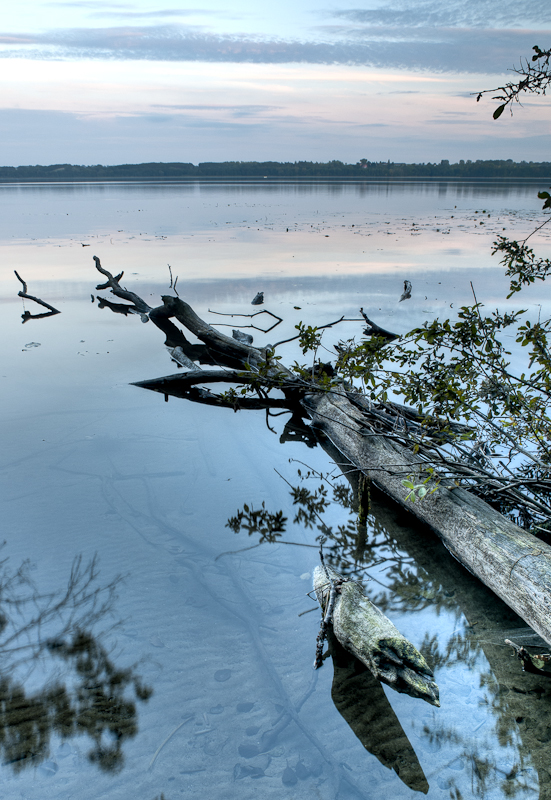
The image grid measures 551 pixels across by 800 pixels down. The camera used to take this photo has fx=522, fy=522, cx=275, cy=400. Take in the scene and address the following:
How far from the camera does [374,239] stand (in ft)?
75.6

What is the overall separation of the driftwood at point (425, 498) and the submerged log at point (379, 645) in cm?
93

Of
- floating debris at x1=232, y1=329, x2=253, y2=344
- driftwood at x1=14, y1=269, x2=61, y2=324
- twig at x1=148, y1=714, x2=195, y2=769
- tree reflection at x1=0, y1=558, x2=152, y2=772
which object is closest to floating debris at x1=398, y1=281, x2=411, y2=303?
floating debris at x1=232, y1=329, x2=253, y2=344

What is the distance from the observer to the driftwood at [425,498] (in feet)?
11.5

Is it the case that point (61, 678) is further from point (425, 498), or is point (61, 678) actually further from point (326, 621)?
point (425, 498)

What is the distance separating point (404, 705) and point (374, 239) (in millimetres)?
22200

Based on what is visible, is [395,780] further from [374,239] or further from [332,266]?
[374,239]

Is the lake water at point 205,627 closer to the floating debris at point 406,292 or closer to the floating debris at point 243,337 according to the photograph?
the floating debris at point 243,337

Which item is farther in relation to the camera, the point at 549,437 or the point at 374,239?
the point at 374,239

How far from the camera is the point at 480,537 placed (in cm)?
398

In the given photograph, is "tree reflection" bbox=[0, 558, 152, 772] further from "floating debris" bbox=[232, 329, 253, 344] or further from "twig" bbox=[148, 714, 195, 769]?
"floating debris" bbox=[232, 329, 253, 344]

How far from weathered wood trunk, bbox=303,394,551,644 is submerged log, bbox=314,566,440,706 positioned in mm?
932

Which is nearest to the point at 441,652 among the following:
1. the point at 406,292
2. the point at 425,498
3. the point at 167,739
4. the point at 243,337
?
the point at 425,498

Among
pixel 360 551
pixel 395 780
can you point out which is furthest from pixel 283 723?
pixel 360 551

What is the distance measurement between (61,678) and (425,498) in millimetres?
3140
